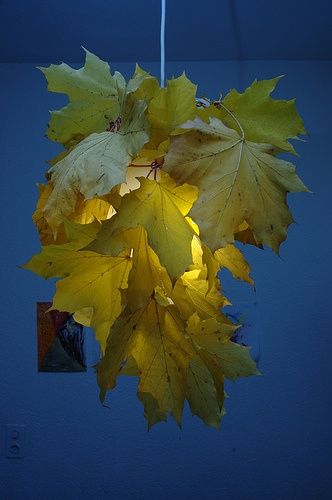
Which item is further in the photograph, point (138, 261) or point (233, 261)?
point (233, 261)

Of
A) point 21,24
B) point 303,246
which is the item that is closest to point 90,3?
point 21,24

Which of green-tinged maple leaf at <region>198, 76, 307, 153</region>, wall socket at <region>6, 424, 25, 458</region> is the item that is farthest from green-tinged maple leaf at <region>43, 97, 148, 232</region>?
wall socket at <region>6, 424, 25, 458</region>

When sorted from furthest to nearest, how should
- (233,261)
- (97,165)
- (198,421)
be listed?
(198,421) < (233,261) < (97,165)

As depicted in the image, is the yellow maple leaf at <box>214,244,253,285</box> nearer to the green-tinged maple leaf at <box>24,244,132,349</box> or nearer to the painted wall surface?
the green-tinged maple leaf at <box>24,244,132,349</box>

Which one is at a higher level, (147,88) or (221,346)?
(147,88)

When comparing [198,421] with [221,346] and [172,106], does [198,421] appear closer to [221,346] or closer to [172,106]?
[221,346]

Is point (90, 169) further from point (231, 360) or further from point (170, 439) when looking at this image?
point (170, 439)

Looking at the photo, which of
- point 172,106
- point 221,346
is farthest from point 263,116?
point 221,346
